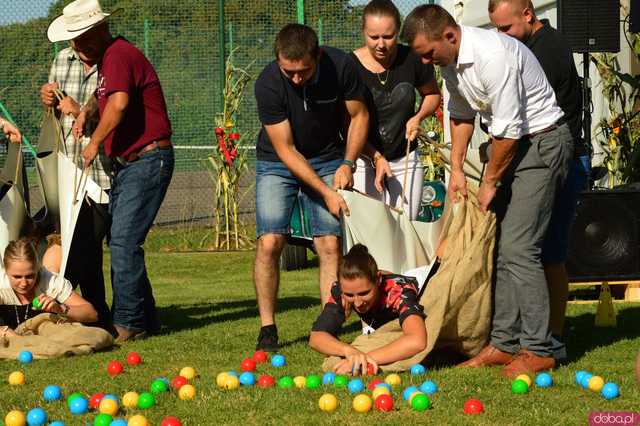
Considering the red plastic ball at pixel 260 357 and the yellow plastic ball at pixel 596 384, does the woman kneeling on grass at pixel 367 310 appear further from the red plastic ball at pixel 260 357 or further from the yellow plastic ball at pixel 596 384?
the yellow plastic ball at pixel 596 384

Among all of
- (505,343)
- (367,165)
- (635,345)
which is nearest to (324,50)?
(367,165)

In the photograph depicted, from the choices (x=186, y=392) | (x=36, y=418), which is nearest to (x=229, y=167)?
(x=186, y=392)

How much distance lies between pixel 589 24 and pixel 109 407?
6154 mm

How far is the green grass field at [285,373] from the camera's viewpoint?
5023mm

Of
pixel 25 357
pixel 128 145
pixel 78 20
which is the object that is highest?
pixel 78 20

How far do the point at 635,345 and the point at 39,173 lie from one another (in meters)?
4.00

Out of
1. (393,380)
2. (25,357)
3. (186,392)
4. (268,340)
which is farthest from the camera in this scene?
(268,340)

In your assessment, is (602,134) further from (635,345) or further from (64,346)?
(64,346)

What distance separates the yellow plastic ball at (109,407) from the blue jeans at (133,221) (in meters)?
2.31

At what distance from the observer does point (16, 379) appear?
5.96 m

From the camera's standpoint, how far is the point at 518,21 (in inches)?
247

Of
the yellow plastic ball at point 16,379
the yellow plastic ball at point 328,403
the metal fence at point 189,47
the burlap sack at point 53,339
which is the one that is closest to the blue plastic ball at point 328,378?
the yellow plastic ball at point 328,403

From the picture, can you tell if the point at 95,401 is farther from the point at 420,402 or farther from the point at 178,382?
the point at 420,402

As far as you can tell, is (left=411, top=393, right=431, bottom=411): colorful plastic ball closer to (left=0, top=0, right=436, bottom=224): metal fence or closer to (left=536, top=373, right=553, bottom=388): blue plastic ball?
(left=536, top=373, right=553, bottom=388): blue plastic ball
